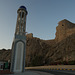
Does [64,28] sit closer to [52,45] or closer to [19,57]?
[52,45]

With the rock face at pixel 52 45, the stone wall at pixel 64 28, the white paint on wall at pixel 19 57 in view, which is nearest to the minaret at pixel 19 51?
the white paint on wall at pixel 19 57

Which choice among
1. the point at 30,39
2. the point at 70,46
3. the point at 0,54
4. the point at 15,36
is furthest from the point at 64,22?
the point at 0,54

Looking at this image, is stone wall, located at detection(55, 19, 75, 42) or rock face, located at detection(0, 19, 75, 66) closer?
A: rock face, located at detection(0, 19, 75, 66)

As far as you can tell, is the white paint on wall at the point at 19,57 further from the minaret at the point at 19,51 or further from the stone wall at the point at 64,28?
the stone wall at the point at 64,28

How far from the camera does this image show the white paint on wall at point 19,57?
17062mm

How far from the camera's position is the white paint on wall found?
17062 mm

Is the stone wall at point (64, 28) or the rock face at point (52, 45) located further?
the stone wall at point (64, 28)

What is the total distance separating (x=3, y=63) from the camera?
18.8 meters

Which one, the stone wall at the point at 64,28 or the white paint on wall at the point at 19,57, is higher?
the stone wall at the point at 64,28

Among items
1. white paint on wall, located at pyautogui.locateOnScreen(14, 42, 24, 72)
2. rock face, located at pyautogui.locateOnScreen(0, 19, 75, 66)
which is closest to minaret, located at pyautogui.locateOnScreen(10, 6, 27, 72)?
white paint on wall, located at pyautogui.locateOnScreen(14, 42, 24, 72)

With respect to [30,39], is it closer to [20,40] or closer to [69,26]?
[69,26]

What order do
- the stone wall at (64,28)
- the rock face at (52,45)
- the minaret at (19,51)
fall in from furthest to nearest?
the stone wall at (64,28)
the rock face at (52,45)
the minaret at (19,51)

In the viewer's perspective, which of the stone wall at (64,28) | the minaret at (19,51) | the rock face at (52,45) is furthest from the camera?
the stone wall at (64,28)

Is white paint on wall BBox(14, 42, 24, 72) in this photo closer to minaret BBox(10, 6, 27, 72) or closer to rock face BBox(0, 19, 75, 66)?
minaret BBox(10, 6, 27, 72)
